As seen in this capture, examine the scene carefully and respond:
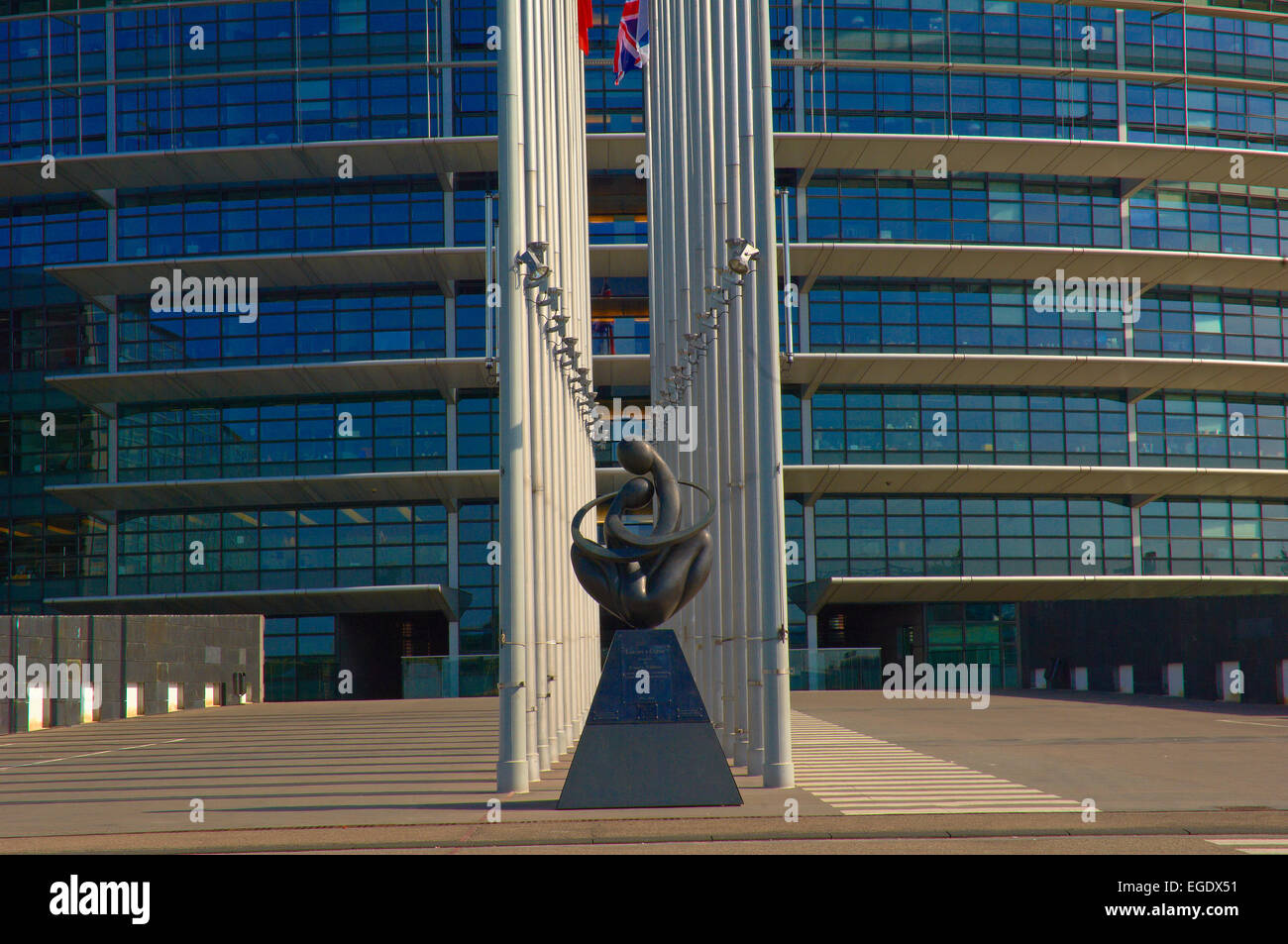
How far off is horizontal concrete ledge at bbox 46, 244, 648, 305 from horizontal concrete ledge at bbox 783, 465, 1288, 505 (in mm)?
10327

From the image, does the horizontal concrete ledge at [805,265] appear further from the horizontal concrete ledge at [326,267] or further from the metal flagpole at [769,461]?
the metal flagpole at [769,461]

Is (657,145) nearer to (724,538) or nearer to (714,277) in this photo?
(714,277)

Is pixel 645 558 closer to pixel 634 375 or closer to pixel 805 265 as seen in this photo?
pixel 634 375

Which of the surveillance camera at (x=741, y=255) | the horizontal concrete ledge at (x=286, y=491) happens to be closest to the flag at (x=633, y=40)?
the surveillance camera at (x=741, y=255)

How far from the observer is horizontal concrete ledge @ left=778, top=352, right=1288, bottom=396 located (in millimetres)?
44156

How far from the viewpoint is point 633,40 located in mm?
28266

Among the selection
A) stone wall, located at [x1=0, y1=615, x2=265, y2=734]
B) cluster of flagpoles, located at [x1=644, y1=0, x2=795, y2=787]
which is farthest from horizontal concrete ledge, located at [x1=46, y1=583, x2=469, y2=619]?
cluster of flagpoles, located at [x1=644, y1=0, x2=795, y2=787]

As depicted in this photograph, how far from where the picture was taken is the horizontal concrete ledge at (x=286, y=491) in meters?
44.0

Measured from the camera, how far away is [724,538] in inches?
728

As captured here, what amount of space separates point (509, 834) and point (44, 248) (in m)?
44.8

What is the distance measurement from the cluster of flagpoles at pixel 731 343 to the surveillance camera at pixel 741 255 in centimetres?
2

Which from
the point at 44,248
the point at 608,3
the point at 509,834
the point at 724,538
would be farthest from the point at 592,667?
the point at 44,248

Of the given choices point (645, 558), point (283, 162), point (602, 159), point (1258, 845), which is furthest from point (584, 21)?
point (1258, 845)

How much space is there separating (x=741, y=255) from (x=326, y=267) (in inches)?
1294
